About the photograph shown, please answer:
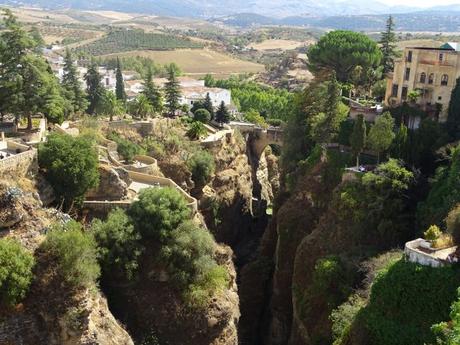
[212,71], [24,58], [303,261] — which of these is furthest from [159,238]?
[212,71]

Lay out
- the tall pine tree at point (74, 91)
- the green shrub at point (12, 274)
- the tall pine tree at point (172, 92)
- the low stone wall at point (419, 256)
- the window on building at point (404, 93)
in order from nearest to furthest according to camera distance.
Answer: the low stone wall at point (419, 256)
the green shrub at point (12, 274)
the window on building at point (404, 93)
the tall pine tree at point (74, 91)
the tall pine tree at point (172, 92)

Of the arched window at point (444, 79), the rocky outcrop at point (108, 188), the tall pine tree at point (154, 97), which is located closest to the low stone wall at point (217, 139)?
the tall pine tree at point (154, 97)

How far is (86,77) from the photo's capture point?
5734cm

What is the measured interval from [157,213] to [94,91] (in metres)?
28.3

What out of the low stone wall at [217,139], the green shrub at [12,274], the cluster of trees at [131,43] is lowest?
the cluster of trees at [131,43]

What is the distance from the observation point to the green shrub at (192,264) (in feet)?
104

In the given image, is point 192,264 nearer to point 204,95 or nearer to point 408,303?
point 408,303

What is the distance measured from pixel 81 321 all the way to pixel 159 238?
24.4 ft

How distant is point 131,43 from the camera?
17712 cm

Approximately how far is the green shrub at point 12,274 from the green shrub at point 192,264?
805 centimetres

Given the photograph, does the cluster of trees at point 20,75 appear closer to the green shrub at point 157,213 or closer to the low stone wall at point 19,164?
the low stone wall at point 19,164

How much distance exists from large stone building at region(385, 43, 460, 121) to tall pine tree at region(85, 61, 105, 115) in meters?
27.9

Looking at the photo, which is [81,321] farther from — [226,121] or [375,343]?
[226,121]

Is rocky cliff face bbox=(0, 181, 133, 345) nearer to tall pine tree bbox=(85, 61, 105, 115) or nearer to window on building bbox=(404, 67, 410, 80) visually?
tall pine tree bbox=(85, 61, 105, 115)
